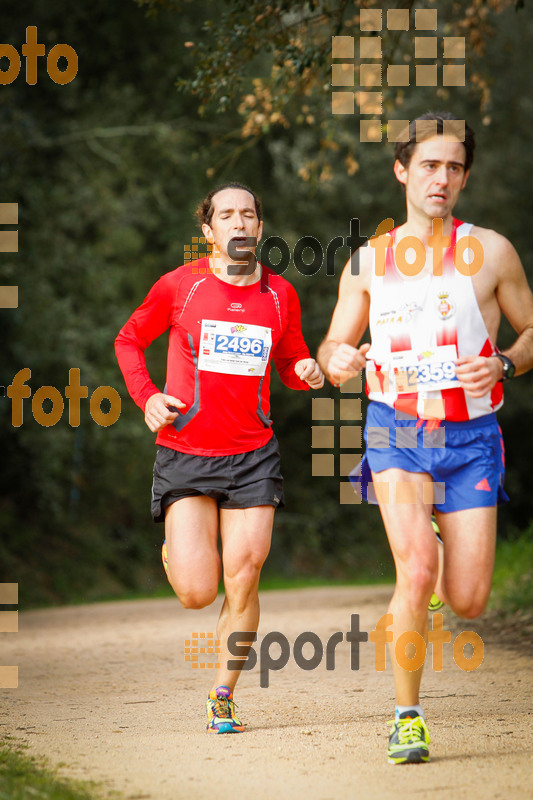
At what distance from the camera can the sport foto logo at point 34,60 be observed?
52.2 ft

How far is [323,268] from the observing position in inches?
924

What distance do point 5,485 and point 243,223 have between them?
1378cm

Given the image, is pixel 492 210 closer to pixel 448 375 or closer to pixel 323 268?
pixel 323 268

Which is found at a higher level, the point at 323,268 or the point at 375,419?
the point at 323,268

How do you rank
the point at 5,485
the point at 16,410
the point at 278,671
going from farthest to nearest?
1. the point at 5,485
2. the point at 16,410
3. the point at 278,671

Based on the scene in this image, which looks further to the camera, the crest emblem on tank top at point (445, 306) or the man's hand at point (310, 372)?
the man's hand at point (310, 372)

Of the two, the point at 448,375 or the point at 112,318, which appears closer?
the point at 448,375

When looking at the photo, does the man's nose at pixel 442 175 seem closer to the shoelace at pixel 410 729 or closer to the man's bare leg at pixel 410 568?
the man's bare leg at pixel 410 568

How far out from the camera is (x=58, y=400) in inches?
708

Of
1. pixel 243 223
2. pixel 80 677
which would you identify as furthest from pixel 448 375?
pixel 80 677

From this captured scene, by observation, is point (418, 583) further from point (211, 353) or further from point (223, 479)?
point (211, 353)

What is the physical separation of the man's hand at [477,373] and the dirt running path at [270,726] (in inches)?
59.7

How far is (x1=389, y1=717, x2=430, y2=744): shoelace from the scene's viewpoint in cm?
428

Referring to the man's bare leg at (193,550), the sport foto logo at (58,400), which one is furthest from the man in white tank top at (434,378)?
the sport foto logo at (58,400)
